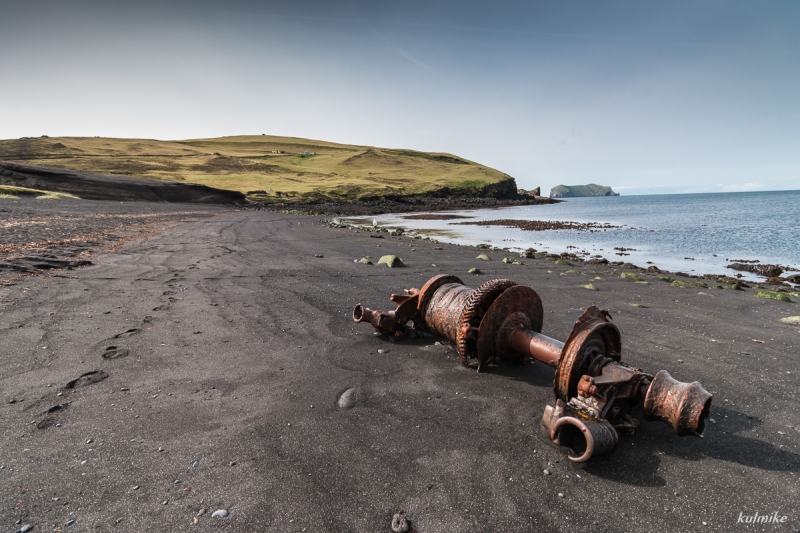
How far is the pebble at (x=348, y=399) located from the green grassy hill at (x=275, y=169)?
204 feet

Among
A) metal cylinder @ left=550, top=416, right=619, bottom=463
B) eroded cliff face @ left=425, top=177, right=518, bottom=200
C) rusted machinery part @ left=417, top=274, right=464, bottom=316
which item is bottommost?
metal cylinder @ left=550, top=416, right=619, bottom=463

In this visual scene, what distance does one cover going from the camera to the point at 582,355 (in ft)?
10.9

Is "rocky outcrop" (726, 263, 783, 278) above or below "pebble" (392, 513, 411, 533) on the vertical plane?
above

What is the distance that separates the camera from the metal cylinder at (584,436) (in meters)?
2.71

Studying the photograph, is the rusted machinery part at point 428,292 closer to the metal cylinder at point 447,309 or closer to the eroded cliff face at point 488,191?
the metal cylinder at point 447,309

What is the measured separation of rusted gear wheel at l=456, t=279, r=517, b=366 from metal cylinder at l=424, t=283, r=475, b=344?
9.8 inches

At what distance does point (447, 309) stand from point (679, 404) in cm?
254

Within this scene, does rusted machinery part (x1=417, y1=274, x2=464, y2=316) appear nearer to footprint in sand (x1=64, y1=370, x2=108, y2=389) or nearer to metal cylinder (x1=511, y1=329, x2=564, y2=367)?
metal cylinder (x1=511, y1=329, x2=564, y2=367)

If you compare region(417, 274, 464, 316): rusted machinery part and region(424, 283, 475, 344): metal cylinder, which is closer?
region(424, 283, 475, 344): metal cylinder

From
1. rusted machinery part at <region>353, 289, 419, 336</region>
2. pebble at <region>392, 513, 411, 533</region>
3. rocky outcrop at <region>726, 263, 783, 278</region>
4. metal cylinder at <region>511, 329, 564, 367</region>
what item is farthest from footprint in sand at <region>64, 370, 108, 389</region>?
rocky outcrop at <region>726, 263, 783, 278</region>

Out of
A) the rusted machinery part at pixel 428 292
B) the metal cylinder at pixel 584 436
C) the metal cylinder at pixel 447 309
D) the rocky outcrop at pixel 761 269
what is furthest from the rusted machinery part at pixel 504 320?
the rocky outcrop at pixel 761 269

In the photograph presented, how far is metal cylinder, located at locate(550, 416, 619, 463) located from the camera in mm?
2711

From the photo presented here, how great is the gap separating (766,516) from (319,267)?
9821 millimetres

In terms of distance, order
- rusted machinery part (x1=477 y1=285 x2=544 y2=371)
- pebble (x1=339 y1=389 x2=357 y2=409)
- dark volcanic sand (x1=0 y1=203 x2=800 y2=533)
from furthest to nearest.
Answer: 1. rusted machinery part (x1=477 y1=285 x2=544 y2=371)
2. pebble (x1=339 y1=389 x2=357 y2=409)
3. dark volcanic sand (x1=0 y1=203 x2=800 y2=533)
